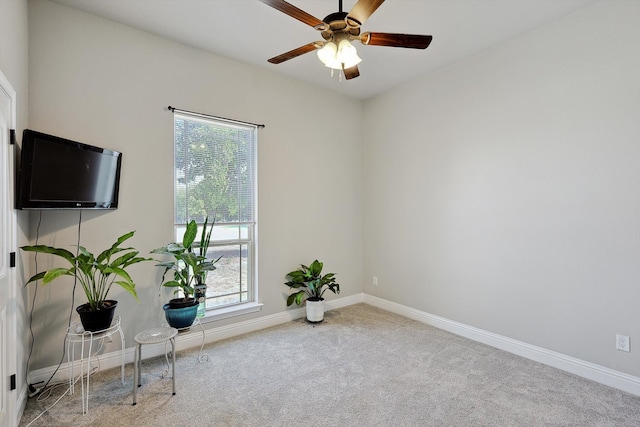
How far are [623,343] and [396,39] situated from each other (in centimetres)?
288

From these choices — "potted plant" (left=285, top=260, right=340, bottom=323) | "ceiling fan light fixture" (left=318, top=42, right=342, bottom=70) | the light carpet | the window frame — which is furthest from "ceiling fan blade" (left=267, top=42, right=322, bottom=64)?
the light carpet

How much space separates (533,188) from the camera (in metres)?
2.94

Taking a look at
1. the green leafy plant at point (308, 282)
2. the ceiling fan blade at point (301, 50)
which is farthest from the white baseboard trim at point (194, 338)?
the ceiling fan blade at point (301, 50)

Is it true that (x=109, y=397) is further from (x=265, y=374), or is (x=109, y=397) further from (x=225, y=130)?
(x=225, y=130)

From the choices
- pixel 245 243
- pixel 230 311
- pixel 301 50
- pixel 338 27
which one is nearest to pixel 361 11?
pixel 338 27

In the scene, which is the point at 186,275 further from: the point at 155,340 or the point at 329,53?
the point at 329,53

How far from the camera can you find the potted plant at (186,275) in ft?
8.77

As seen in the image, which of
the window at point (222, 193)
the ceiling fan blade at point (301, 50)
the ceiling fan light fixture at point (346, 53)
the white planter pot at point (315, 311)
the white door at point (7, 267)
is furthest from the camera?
the white planter pot at point (315, 311)

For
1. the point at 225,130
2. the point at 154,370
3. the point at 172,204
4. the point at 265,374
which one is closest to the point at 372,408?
the point at 265,374

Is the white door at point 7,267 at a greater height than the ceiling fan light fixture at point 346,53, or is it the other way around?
the ceiling fan light fixture at point 346,53

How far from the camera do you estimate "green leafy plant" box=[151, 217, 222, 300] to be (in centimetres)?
277

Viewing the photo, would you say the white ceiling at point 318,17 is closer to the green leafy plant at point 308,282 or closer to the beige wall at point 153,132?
the beige wall at point 153,132

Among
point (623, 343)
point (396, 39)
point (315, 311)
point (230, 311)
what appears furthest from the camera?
point (315, 311)

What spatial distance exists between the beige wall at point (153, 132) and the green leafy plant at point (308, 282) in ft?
0.45
